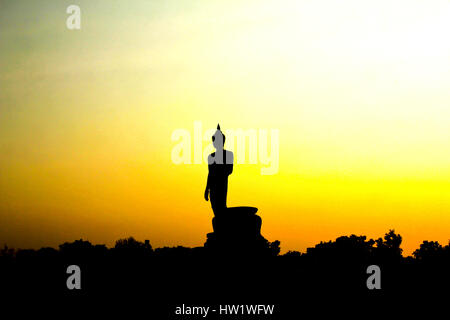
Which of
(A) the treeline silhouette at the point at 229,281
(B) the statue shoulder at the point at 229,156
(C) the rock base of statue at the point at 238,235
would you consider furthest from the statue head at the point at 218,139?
(A) the treeline silhouette at the point at 229,281

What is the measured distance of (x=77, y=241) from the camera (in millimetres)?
64250

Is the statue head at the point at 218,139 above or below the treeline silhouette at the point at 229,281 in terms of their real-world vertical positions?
above

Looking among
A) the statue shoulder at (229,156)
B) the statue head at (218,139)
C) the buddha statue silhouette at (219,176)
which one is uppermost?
the statue head at (218,139)

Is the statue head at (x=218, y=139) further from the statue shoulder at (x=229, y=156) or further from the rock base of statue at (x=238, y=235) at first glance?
the rock base of statue at (x=238, y=235)

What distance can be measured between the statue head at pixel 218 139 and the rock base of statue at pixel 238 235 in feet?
6.73

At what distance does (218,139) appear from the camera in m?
20.3

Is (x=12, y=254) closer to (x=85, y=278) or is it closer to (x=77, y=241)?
(x=77, y=241)

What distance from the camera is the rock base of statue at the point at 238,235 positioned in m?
19.6

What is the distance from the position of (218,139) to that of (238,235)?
307cm

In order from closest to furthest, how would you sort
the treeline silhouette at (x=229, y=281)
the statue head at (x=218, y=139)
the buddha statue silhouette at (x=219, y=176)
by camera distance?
the treeline silhouette at (x=229, y=281) < the statue head at (x=218, y=139) < the buddha statue silhouette at (x=219, y=176)

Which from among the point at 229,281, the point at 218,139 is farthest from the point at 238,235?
the point at 218,139

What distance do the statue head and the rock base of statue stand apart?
2051 mm

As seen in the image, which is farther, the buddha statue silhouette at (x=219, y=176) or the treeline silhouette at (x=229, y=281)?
the buddha statue silhouette at (x=219, y=176)

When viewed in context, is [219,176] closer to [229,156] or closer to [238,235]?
[229,156]
